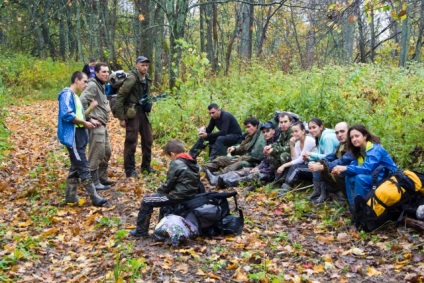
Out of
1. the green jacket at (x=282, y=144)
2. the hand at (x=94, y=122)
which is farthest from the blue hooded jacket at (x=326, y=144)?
the hand at (x=94, y=122)

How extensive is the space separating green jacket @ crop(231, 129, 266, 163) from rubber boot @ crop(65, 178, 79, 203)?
10.9 feet

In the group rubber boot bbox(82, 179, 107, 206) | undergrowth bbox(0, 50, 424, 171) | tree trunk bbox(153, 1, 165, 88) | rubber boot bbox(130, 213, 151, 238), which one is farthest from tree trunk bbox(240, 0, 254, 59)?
rubber boot bbox(130, 213, 151, 238)

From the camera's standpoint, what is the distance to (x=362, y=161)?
6062mm

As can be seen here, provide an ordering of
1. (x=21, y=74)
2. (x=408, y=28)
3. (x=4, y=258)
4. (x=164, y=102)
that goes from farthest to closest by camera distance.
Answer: (x=21, y=74) → (x=408, y=28) → (x=164, y=102) → (x=4, y=258)

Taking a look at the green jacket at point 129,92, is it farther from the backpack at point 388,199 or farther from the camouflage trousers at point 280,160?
the backpack at point 388,199

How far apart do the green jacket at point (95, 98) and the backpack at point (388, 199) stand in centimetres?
434

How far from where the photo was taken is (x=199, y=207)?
18.0 ft

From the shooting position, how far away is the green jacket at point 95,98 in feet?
24.2

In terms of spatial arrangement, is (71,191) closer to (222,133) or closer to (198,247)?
(198,247)

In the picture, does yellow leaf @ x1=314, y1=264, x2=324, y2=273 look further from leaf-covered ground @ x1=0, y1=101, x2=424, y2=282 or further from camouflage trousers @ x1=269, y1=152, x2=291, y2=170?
camouflage trousers @ x1=269, y1=152, x2=291, y2=170

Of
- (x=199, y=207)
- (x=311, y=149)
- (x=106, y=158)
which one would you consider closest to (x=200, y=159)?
(x=106, y=158)

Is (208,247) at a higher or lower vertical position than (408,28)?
lower

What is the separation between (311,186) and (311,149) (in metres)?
0.62

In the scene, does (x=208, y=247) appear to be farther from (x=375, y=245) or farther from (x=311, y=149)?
(x=311, y=149)
